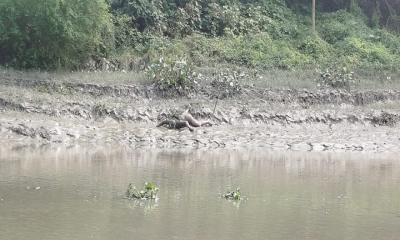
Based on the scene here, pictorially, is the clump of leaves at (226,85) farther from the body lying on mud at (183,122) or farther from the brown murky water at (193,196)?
the brown murky water at (193,196)

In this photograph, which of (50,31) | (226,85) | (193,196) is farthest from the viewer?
(226,85)

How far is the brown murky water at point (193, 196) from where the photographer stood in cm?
1171

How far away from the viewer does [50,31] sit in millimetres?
30609

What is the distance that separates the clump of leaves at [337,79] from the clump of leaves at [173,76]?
683 cm

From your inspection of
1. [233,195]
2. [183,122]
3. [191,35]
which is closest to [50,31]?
[183,122]

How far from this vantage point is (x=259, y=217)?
42.7 ft

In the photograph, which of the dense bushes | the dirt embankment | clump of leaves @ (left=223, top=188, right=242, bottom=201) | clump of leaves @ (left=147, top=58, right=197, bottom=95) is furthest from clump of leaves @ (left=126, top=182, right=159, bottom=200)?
the dense bushes

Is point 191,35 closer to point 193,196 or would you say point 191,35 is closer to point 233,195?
point 193,196

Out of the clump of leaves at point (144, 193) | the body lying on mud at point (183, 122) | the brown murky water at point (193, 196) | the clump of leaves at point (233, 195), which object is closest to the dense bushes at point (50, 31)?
the body lying on mud at point (183, 122)

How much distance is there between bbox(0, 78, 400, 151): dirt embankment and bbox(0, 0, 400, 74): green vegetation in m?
Result: 2.15

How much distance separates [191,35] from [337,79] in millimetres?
8708

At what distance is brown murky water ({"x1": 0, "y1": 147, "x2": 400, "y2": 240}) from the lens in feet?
38.4

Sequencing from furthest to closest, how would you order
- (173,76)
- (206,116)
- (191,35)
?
1. (191,35)
2. (173,76)
3. (206,116)

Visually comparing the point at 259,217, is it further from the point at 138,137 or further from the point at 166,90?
the point at 166,90
